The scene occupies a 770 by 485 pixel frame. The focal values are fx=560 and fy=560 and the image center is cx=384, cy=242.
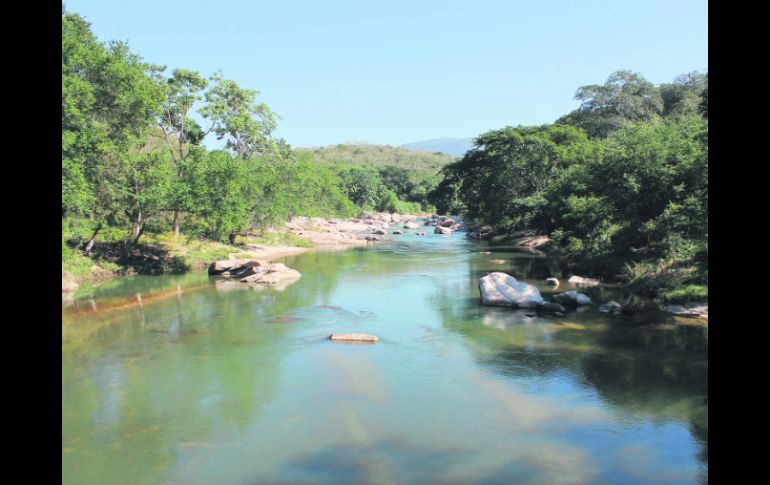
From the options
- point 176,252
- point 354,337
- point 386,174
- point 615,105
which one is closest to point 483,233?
point 615,105

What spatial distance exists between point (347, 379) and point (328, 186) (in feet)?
143

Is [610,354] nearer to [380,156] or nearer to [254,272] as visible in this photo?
[254,272]

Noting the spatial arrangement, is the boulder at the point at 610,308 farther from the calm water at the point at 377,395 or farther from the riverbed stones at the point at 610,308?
the calm water at the point at 377,395

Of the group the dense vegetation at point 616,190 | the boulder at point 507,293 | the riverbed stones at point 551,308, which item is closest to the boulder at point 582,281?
the dense vegetation at point 616,190

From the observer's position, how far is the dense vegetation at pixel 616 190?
2025 cm

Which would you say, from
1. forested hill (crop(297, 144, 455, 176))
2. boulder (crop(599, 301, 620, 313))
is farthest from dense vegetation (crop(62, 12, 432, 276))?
forested hill (crop(297, 144, 455, 176))

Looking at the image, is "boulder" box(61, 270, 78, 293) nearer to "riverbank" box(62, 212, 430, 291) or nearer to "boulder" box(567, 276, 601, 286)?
"riverbank" box(62, 212, 430, 291)

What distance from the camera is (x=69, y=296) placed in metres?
22.2

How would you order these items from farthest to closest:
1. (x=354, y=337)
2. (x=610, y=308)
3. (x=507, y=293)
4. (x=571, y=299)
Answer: (x=507, y=293)
(x=571, y=299)
(x=610, y=308)
(x=354, y=337)

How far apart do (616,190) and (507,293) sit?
25.2 feet

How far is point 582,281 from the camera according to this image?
25141mm

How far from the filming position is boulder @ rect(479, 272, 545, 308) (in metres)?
20.4

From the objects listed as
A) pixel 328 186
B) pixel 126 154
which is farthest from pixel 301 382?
pixel 328 186
